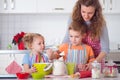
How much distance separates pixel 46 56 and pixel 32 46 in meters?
0.16

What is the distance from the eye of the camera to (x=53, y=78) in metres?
1.58

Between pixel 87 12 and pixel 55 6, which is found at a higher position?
pixel 55 6

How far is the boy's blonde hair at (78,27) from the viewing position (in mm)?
2078

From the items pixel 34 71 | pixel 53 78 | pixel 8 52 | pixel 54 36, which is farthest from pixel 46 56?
pixel 54 36

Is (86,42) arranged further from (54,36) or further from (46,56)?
(54,36)

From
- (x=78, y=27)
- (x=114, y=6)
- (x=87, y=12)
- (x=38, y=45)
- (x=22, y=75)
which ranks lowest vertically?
(x=22, y=75)

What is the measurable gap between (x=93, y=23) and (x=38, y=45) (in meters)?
0.43

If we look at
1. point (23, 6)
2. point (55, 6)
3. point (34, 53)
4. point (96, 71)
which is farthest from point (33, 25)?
point (96, 71)

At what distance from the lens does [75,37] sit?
206 cm

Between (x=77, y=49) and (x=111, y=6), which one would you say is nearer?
(x=77, y=49)

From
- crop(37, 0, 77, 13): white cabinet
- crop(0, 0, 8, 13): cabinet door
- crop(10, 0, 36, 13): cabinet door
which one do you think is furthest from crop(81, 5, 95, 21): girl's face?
crop(0, 0, 8, 13): cabinet door

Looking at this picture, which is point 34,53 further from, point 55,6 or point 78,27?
A: point 55,6

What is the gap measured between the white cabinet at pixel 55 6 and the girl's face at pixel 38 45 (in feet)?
7.22

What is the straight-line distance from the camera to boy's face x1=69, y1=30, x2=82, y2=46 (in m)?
2.06
